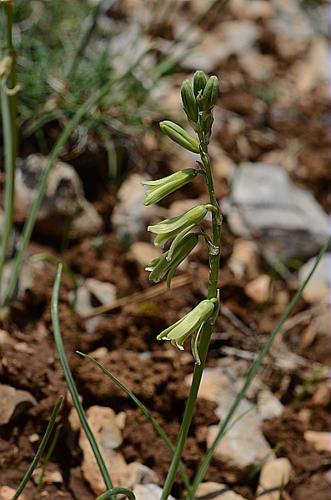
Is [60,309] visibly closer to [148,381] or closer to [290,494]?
[148,381]

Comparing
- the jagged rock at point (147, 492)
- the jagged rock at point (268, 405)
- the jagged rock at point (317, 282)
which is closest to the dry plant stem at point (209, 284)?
the jagged rock at point (147, 492)

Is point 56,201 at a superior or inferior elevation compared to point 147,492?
superior

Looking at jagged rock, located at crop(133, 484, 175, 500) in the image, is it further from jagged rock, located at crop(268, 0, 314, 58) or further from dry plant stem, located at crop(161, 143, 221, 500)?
jagged rock, located at crop(268, 0, 314, 58)

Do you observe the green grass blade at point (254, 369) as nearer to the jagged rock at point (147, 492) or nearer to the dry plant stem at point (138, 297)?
the jagged rock at point (147, 492)

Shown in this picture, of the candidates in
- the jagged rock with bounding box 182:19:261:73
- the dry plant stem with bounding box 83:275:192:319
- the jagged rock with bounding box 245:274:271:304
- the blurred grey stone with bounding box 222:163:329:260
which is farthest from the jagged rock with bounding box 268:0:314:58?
the dry plant stem with bounding box 83:275:192:319

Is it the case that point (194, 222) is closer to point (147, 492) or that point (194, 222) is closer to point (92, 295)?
point (147, 492)

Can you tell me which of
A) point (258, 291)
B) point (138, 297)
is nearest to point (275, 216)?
point (258, 291)

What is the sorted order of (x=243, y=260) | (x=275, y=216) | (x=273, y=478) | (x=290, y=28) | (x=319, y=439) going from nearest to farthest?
(x=273, y=478) → (x=319, y=439) → (x=243, y=260) → (x=275, y=216) → (x=290, y=28)
